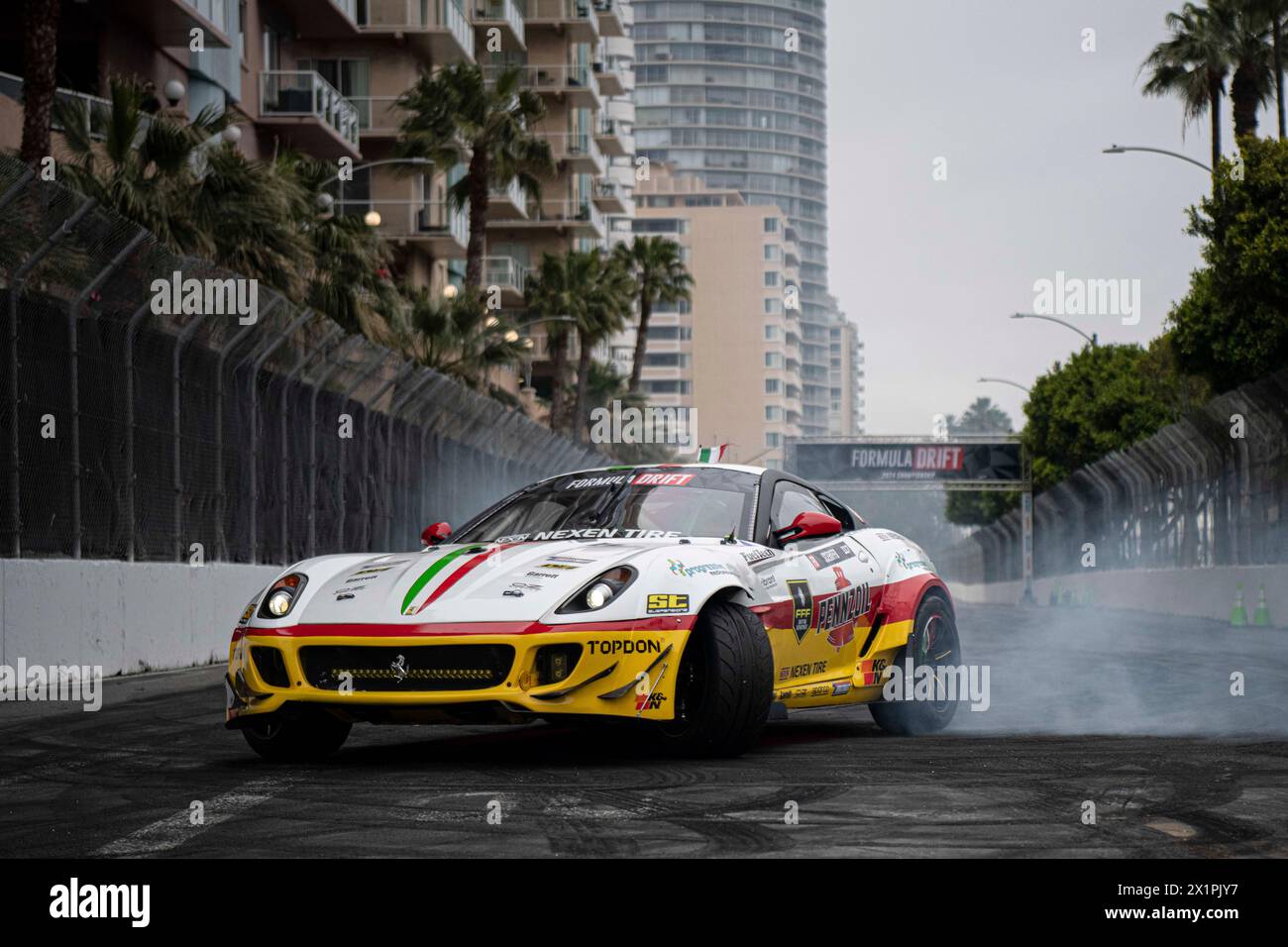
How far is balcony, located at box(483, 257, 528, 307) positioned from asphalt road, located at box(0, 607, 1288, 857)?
55.7 meters

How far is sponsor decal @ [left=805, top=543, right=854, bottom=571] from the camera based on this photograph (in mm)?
8469

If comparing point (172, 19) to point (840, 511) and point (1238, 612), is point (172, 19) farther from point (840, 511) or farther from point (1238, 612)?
point (840, 511)

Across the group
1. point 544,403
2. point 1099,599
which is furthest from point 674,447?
point 1099,599

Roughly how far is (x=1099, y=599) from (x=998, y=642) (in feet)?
75.5

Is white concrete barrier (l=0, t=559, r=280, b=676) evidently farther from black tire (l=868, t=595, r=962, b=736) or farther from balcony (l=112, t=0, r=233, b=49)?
balcony (l=112, t=0, r=233, b=49)

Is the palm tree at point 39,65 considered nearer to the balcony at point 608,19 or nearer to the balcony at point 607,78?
the balcony at point 607,78

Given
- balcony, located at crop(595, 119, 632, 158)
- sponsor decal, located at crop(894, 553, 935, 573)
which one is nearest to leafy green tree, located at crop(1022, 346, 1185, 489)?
balcony, located at crop(595, 119, 632, 158)

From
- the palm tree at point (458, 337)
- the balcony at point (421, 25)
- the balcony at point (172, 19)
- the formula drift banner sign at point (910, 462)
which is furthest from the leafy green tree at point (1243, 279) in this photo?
the formula drift banner sign at point (910, 462)

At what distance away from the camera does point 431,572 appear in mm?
7488

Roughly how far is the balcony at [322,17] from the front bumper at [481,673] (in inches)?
1507

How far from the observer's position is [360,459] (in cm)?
2164

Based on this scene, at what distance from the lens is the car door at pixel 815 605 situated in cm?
805

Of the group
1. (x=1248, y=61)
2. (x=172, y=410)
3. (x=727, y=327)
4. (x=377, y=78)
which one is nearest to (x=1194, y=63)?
(x=1248, y=61)
